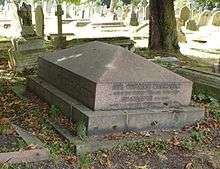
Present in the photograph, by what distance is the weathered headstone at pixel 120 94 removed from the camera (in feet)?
19.8

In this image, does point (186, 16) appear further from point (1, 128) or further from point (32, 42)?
point (1, 128)

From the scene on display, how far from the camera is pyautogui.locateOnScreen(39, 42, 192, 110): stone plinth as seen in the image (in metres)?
6.15

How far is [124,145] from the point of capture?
5738mm

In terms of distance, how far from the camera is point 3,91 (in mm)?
8516

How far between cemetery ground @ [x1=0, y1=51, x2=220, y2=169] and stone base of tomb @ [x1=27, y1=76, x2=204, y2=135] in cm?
10

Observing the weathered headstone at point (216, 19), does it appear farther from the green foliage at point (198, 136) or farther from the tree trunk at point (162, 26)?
the green foliage at point (198, 136)

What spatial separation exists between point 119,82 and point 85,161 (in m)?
1.41

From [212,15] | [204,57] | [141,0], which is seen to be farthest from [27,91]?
[141,0]

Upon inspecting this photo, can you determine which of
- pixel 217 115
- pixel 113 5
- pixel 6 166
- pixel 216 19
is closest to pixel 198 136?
pixel 217 115

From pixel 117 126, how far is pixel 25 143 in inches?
55.6

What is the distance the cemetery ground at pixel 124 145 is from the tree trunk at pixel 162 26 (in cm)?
780

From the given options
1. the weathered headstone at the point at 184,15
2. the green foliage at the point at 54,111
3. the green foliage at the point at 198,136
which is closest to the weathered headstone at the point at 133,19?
the weathered headstone at the point at 184,15

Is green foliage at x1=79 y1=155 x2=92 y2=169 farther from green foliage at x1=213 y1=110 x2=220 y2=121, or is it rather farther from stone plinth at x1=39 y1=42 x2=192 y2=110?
green foliage at x1=213 y1=110 x2=220 y2=121

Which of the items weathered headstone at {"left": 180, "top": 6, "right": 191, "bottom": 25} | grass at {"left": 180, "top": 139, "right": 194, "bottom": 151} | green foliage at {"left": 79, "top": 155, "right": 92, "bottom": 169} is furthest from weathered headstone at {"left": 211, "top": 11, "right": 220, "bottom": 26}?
green foliage at {"left": 79, "top": 155, "right": 92, "bottom": 169}
